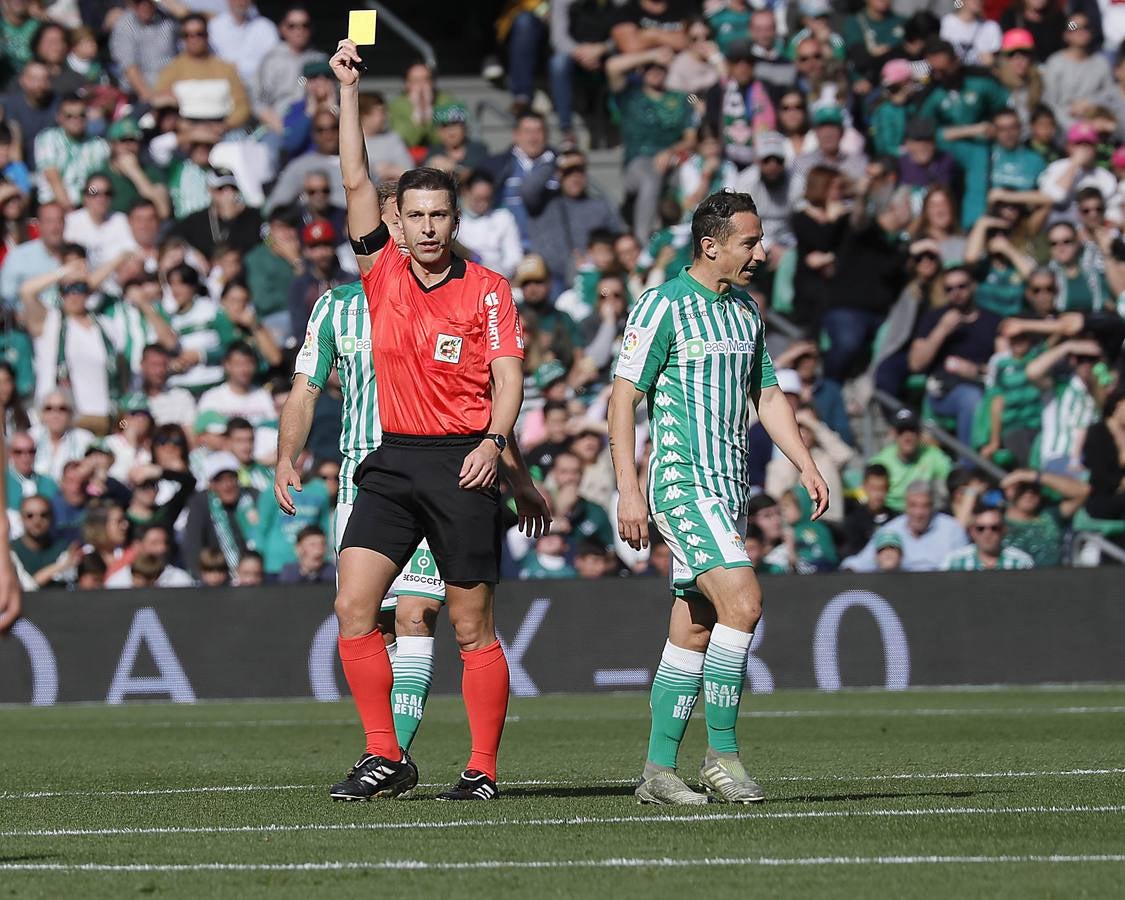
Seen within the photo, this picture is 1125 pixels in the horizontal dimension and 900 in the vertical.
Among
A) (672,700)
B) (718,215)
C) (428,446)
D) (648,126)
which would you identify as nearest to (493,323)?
(428,446)

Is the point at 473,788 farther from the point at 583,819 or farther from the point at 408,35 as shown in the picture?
the point at 408,35

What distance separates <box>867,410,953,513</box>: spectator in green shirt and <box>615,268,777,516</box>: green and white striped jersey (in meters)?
9.25

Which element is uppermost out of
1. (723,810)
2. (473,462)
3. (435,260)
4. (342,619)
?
(435,260)

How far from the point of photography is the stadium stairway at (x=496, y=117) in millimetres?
22312

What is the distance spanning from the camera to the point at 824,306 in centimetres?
1870

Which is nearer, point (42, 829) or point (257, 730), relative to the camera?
point (42, 829)

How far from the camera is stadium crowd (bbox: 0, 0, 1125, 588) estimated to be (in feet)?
57.2

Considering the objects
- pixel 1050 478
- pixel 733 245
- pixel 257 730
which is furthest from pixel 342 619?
pixel 1050 478

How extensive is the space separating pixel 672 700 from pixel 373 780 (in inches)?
46.2

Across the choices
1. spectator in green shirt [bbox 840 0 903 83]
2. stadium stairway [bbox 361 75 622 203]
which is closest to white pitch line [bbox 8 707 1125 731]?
stadium stairway [bbox 361 75 622 203]

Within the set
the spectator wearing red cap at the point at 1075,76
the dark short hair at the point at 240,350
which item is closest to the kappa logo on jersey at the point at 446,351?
the dark short hair at the point at 240,350

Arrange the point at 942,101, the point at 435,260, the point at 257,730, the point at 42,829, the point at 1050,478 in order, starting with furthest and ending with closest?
the point at 942,101 → the point at 1050,478 → the point at 257,730 → the point at 435,260 → the point at 42,829

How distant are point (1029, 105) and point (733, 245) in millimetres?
13077

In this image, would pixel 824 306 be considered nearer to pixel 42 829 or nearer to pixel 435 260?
pixel 435 260
